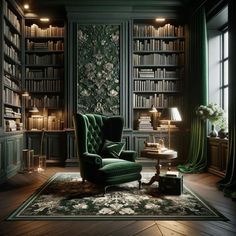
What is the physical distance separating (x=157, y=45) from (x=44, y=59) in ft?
8.49

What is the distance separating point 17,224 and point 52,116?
3.74 meters

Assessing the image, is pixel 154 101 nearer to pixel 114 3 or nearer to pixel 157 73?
pixel 157 73

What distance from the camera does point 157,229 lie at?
2.42m

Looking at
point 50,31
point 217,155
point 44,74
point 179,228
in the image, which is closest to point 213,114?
point 217,155

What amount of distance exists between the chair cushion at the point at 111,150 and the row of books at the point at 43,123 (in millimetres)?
2160

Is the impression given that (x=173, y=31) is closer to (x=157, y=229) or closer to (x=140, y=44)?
(x=140, y=44)

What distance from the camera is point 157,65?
598 centimetres

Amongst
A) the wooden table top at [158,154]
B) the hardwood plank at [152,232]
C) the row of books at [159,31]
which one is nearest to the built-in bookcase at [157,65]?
the row of books at [159,31]

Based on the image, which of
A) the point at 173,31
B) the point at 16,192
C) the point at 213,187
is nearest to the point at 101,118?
the point at 16,192

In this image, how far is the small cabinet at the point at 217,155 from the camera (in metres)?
4.59

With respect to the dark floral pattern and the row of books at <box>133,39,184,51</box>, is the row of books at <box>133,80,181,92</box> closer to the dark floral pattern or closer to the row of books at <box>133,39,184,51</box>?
the dark floral pattern

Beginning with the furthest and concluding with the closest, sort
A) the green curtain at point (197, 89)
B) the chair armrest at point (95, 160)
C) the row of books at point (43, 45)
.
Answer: the row of books at point (43, 45)
the green curtain at point (197, 89)
the chair armrest at point (95, 160)

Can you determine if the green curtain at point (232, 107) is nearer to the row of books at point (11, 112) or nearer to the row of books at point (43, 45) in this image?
the row of books at point (43, 45)

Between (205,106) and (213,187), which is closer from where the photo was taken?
(213,187)
